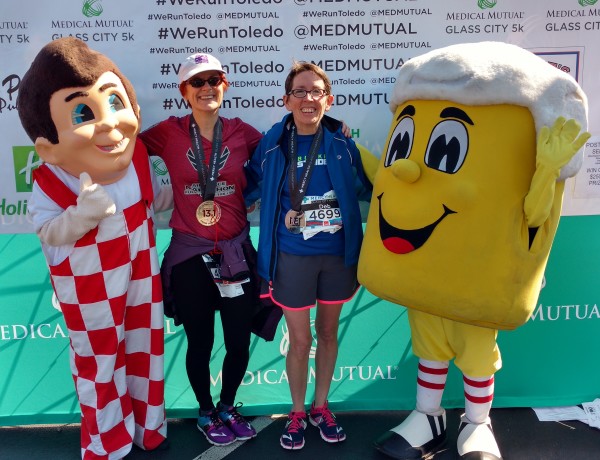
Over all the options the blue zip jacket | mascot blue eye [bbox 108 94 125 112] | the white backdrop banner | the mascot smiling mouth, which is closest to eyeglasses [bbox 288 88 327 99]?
the blue zip jacket

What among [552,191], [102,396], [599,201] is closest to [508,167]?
[552,191]

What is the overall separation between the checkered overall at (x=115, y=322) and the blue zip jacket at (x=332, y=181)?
0.52m

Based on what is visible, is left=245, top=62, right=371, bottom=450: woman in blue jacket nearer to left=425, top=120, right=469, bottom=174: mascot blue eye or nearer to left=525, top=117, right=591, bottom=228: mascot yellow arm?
left=425, top=120, right=469, bottom=174: mascot blue eye

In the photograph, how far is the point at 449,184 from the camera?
2.26 metres

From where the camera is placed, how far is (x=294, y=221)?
2602 millimetres

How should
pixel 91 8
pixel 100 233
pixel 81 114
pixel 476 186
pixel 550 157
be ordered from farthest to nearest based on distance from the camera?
pixel 91 8
pixel 100 233
pixel 81 114
pixel 476 186
pixel 550 157

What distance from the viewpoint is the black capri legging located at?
2.74m

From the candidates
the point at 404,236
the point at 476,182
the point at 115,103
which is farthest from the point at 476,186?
the point at 115,103

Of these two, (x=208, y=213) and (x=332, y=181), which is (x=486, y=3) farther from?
(x=208, y=213)

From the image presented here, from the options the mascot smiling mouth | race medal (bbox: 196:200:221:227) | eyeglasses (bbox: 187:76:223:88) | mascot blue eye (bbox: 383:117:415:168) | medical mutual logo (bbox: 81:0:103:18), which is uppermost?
medical mutual logo (bbox: 81:0:103:18)

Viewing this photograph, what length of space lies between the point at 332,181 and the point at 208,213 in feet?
1.91

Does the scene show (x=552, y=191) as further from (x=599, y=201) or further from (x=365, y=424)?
(x=365, y=424)

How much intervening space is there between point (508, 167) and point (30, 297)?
2501 millimetres

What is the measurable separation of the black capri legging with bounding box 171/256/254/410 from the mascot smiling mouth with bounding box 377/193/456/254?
0.75 meters
